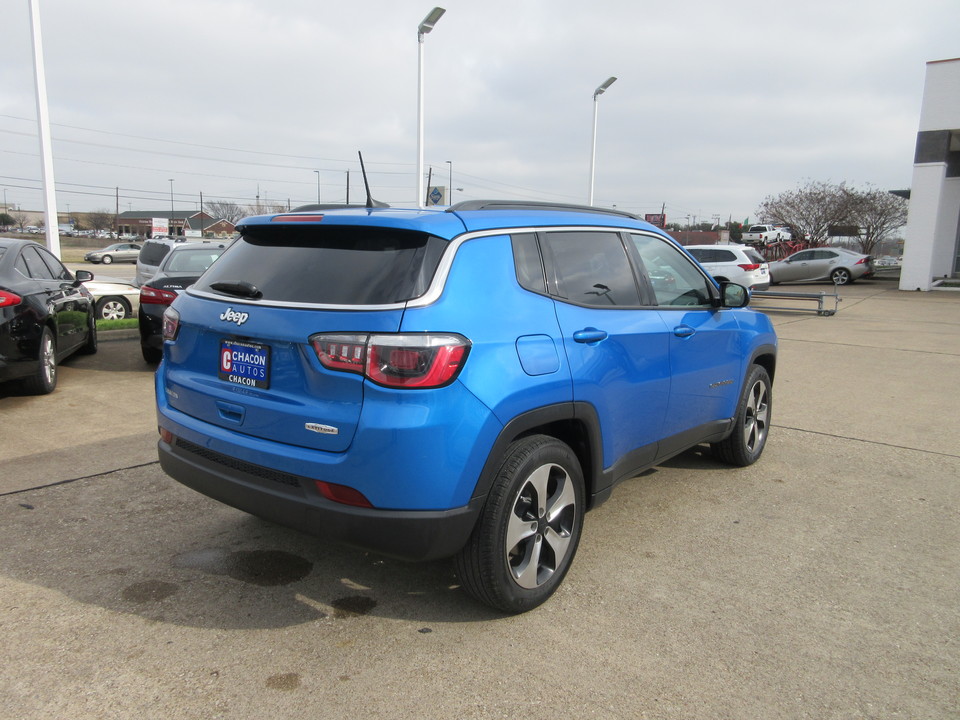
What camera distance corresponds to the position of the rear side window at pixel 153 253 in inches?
614

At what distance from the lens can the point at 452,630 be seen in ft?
9.86

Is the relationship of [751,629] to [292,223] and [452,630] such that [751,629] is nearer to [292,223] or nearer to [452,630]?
[452,630]

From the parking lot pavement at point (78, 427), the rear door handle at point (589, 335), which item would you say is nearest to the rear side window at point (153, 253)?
the parking lot pavement at point (78, 427)

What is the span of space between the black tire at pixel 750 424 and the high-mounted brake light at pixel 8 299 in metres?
5.89

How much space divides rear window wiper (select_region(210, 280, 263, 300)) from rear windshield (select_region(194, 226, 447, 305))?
2 cm

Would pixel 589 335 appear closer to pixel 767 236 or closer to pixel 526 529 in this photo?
pixel 526 529

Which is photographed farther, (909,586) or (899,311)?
(899,311)

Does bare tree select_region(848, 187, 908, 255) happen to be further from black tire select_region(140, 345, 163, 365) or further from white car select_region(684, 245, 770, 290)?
black tire select_region(140, 345, 163, 365)

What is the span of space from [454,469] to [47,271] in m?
6.86

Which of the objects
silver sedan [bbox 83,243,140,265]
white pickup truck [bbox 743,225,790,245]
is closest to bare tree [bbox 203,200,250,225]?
silver sedan [bbox 83,243,140,265]

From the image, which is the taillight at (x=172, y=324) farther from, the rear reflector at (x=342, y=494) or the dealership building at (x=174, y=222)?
the dealership building at (x=174, y=222)

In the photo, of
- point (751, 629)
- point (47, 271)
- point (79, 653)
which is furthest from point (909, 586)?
point (47, 271)

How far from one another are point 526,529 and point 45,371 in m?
5.62

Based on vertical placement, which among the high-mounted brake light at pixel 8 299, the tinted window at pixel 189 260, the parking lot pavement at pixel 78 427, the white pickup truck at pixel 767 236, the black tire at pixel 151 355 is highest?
the white pickup truck at pixel 767 236
